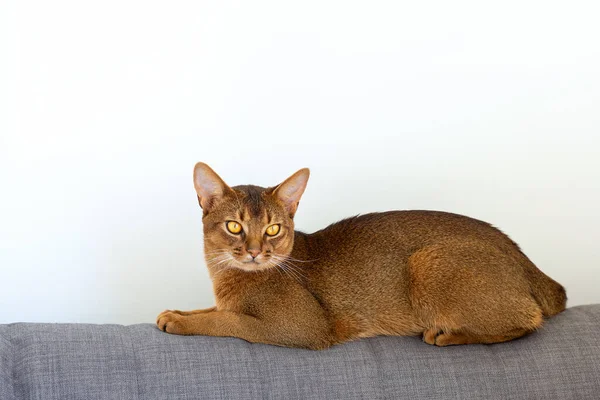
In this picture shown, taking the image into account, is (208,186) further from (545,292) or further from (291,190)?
(545,292)

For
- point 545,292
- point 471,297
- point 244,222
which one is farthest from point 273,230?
point 545,292

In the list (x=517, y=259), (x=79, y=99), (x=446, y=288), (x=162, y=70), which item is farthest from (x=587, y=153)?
(x=79, y=99)

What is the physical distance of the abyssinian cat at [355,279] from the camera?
2205mm

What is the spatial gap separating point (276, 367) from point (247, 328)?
0.16 m

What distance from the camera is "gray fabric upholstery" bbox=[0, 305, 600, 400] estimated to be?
1978mm

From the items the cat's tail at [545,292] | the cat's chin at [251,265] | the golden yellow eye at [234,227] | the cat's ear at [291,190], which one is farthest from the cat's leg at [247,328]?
the cat's tail at [545,292]

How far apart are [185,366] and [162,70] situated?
1.17m

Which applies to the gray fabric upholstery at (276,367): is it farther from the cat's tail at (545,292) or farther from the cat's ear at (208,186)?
the cat's ear at (208,186)

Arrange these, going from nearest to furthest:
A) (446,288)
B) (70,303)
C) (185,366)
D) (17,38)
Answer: (185,366) < (446,288) < (17,38) < (70,303)

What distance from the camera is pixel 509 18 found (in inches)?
114

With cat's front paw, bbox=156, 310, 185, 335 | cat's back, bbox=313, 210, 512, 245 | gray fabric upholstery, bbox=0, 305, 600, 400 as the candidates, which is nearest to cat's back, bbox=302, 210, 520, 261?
cat's back, bbox=313, 210, 512, 245

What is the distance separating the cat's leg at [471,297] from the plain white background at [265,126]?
748mm

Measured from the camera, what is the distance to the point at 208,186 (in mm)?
2250

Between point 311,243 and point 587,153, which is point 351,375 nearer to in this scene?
point 311,243
